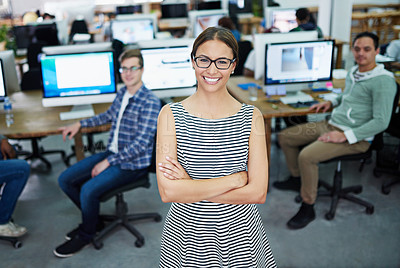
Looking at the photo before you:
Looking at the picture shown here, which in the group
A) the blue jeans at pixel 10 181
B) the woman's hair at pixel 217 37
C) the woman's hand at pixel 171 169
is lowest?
the blue jeans at pixel 10 181

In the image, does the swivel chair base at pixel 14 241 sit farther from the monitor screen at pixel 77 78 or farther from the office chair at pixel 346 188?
the office chair at pixel 346 188

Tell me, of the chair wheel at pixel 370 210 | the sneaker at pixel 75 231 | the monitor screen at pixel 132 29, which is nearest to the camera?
the sneaker at pixel 75 231

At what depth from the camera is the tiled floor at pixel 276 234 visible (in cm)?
281

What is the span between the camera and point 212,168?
1565 millimetres

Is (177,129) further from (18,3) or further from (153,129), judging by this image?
(18,3)

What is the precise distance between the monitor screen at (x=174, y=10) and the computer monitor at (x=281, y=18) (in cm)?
A: 229

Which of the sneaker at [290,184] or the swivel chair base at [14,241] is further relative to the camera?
the sneaker at [290,184]

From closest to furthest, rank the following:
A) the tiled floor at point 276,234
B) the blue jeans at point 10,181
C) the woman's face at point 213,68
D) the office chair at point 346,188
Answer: the woman's face at point 213,68, the tiled floor at point 276,234, the blue jeans at point 10,181, the office chair at point 346,188

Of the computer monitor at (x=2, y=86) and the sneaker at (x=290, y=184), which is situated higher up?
the computer monitor at (x=2, y=86)

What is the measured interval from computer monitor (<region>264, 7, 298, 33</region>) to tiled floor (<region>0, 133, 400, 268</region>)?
404 centimetres

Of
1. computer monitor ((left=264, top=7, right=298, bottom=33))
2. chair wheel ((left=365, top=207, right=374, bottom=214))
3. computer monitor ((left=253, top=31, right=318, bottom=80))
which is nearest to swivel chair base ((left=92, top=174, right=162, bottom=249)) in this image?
chair wheel ((left=365, top=207, right=374, bottom=214))

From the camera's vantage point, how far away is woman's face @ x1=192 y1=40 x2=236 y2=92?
1.46 meters

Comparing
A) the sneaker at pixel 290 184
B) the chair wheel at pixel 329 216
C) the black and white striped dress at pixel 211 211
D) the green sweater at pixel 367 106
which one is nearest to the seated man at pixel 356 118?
the green sweater at pixel 367 106

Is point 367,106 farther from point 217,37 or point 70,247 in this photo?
point 70,247
